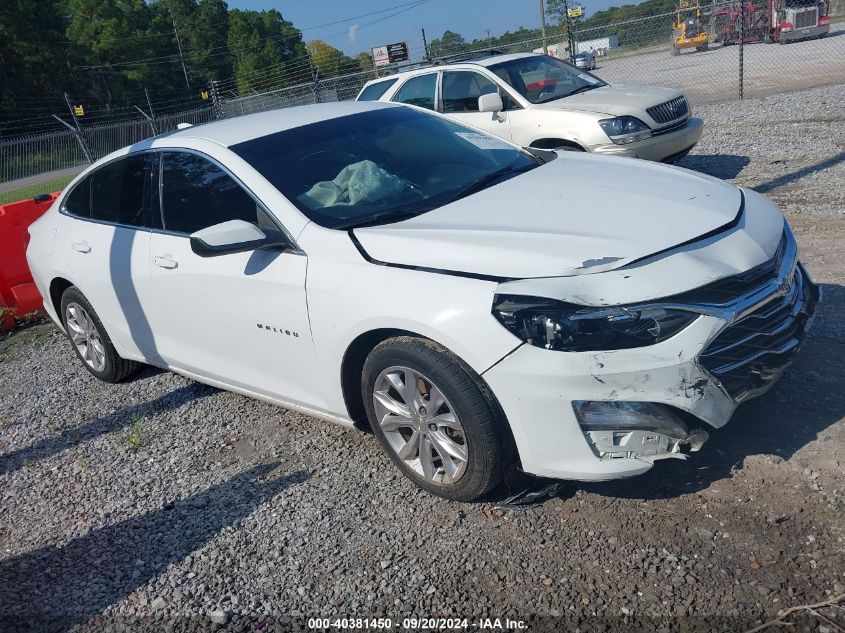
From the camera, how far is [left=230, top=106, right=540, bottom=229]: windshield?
390 cm

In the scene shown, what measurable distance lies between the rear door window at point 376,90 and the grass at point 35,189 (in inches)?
522

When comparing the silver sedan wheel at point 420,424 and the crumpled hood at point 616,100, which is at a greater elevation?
the crumpled hood at point 616,100

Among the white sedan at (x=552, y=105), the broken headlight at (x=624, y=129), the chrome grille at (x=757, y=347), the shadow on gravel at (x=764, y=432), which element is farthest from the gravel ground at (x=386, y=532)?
the white sedan at (x=552, y=105)

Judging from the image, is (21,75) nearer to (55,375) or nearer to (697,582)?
(55,375)

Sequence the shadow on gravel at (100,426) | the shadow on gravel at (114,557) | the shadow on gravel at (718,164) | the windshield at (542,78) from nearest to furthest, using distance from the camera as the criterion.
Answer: the shadow on gravel at (114,557)
the shadow on gravel at (100,426)
the shadow on gravel at (718,164)
the windshield at (542,78)

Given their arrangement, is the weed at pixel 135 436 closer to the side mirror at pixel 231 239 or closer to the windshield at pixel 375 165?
the side mirror at pixel 231 239

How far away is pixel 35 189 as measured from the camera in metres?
22.6

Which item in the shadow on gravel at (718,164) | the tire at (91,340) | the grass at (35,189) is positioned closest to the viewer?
the tire at (91,340)

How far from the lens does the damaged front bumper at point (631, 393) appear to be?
2.90m

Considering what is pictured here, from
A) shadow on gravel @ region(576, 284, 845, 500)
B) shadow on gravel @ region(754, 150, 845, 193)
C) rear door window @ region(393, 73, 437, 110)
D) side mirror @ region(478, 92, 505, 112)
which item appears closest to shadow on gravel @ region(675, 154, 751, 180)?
shadow on gravel @ region(754, 150, 845, 193)

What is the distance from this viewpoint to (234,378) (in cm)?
432

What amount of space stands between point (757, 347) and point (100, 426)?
399cm

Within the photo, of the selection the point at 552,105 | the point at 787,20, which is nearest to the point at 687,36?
the point at 787,20

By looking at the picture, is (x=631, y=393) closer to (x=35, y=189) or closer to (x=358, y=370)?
(x=358, y=370)
